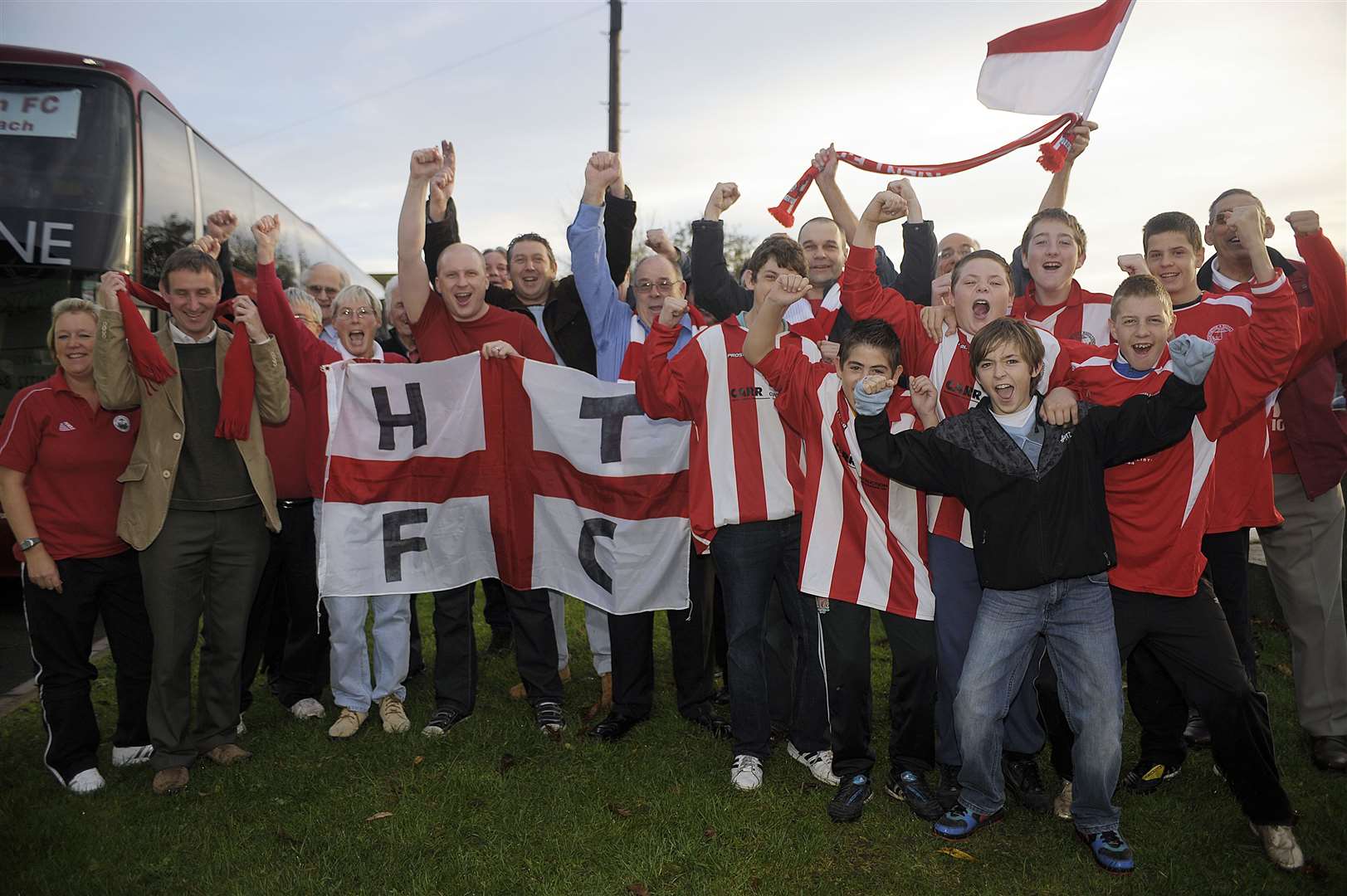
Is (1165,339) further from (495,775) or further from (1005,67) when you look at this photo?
(495,775)

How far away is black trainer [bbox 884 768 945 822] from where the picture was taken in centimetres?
399

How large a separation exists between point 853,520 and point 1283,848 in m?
2.01

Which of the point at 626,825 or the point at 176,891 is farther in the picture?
the point at 626,825

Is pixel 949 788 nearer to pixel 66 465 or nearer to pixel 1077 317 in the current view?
pixel 1077 317

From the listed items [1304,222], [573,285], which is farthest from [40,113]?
[1304,222]

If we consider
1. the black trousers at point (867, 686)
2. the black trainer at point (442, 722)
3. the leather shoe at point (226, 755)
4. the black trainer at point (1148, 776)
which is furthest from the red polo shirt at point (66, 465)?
the black trainer at point (1148, 776)

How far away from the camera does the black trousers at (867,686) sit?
404 centimetres

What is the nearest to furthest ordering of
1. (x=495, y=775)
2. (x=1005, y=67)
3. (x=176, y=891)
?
(x=176, y=891), (x=495, y=775), (x=1005, y=67)

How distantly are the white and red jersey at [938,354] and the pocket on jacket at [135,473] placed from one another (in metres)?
3.34

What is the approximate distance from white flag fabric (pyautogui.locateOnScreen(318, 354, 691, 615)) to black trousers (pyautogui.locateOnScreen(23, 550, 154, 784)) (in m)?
0.93

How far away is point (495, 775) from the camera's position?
4496mm

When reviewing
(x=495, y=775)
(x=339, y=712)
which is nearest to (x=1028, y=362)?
(x=495, y=775)

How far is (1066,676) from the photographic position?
3697 millimetres

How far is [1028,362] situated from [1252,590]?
483cm
